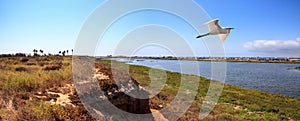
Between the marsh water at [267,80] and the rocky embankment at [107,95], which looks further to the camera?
the marsh water at [267,80]

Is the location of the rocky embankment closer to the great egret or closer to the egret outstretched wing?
the great egret

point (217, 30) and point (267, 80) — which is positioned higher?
point (217, 30)

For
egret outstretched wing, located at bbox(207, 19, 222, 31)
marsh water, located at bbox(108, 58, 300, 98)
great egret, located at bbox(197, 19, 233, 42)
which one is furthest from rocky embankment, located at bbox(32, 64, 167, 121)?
marsh water, located at bbox(108, 58, 300, 98)

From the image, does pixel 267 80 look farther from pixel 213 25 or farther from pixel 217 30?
pixel 213 25

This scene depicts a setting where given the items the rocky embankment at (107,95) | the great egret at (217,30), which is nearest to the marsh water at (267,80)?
the rocky embankment at (107,95)

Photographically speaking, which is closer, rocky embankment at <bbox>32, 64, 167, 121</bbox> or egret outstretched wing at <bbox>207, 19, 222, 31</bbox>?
rocky embankment at <bbox>32, 64, 167, 121</bbox>

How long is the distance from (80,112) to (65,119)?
0.88 m

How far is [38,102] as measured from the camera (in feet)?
27.3

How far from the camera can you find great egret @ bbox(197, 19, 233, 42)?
11.3m

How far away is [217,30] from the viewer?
1166 cm

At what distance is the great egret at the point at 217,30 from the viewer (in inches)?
446

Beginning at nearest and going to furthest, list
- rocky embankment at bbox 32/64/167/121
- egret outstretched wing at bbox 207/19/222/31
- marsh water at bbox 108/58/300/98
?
rocky embankment at bbox 32/64/167/121 < egret outstretched wing at bbox 207/19/222/31 < marsh water at bbox 108/58/300/98

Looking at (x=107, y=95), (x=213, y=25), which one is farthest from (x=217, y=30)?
(x=107, y=95)

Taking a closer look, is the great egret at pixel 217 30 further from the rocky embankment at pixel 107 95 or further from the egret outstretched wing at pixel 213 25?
the rocky embankment at pixel 107 95
